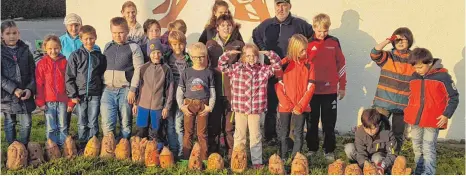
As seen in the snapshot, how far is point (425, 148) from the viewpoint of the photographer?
5391 millimetres

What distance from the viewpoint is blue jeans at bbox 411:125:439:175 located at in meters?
5.36

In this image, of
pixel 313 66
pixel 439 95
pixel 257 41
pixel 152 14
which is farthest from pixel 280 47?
pixel 152 14

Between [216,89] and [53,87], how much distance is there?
61.4 inches

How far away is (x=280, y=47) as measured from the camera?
6316 millimetres

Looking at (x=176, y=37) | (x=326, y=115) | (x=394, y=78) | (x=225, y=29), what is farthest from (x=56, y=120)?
(x=394, y=78)

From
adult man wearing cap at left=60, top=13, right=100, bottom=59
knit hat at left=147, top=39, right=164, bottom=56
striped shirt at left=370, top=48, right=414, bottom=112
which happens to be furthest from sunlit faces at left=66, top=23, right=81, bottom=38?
striped shirt at left=370, top=48, right=414, bottom=112

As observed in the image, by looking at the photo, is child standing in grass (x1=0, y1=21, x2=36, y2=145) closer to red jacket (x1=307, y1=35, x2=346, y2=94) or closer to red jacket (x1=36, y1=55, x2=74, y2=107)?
red jacket (x1=36, y1=55, x2=74, y2=107)

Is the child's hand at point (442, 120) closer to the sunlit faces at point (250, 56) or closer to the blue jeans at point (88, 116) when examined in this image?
the sunlit faces at point (250, 56)

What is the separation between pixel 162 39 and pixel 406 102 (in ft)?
7.85

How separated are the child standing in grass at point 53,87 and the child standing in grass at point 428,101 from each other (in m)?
3.17

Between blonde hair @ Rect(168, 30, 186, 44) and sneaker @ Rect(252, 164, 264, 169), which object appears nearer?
sneaker @ Rect(252, 164, 264, 169)

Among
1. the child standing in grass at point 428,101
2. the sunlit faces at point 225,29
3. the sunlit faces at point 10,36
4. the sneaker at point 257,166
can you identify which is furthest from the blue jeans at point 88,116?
the child standing in grass at point 428,101

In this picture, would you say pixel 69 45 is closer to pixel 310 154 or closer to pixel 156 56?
pixel 156 56

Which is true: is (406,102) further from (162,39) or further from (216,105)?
(162,39)
